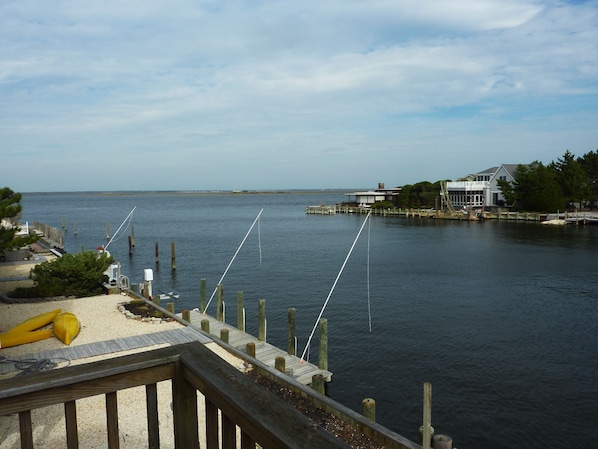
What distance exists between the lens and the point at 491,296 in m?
27.5

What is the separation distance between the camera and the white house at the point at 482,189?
82.6 m

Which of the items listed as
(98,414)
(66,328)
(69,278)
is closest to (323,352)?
(98,414)

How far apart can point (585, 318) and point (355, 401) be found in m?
14.5

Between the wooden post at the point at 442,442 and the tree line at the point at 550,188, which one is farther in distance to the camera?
the tree line at the point at 550,188

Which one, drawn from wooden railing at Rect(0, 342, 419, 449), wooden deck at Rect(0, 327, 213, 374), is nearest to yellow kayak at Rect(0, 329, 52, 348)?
wooden deck at Rect(0, 327, 213, 374)

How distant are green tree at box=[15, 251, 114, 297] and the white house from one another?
69853 millimetres

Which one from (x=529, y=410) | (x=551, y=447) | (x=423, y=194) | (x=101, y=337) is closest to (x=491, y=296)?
(x=529, y=410)

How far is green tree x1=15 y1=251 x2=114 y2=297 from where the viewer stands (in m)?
21.3

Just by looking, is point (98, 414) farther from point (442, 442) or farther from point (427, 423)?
point (442, 442)

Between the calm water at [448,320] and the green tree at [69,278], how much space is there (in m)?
5.71

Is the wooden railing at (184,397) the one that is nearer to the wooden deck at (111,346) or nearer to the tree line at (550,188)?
the wooden deck at (111,346)

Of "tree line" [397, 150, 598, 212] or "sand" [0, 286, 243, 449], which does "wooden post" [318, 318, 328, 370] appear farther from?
"tree line" [397, 150, 598, 212]

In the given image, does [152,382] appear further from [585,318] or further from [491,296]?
[491,296]

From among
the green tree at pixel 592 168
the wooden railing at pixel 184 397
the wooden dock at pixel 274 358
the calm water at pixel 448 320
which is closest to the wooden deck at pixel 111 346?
the wooden dock at pixel 274 358
